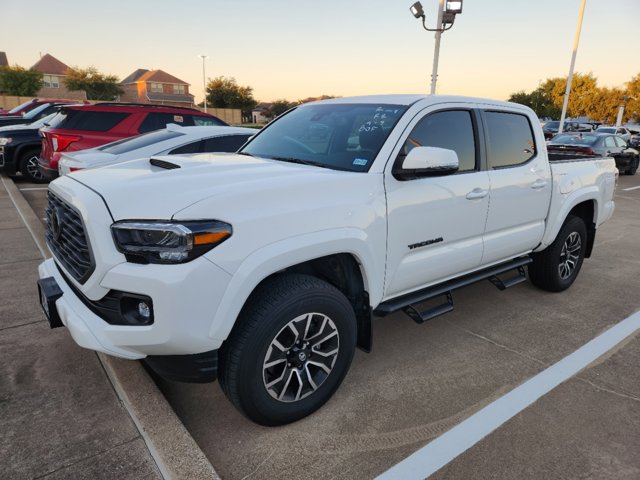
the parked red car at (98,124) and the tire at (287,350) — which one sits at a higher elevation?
the parked red car at (98,124)

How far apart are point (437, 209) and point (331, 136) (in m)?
0.91

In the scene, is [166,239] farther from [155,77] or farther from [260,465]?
[155,77]

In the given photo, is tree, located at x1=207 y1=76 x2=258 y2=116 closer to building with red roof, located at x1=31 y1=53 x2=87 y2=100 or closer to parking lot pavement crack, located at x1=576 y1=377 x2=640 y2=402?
building with red roof, located at x1=31 y1=53 x2=87 y2=100

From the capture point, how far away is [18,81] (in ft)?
184

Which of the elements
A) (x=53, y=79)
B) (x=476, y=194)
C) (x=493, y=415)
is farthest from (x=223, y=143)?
(x=53, y=79)

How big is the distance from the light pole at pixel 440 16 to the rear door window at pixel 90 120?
6.51m

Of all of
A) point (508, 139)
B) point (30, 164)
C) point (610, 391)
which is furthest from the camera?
point (30, 164)

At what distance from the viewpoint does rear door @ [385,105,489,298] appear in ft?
9.20

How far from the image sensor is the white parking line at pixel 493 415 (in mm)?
2285

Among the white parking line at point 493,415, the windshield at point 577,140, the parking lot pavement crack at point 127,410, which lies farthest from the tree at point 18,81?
the white parking line at point 493,415

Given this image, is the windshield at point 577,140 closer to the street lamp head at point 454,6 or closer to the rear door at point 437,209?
the street lamp head at point 454,6

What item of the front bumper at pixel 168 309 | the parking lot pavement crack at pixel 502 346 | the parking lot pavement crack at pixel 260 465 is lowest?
the parking lot pavement crack at pixel 502 346

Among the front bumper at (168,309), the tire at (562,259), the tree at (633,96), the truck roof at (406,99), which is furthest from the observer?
the tree at (633,96)

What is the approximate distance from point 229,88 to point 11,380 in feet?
235
